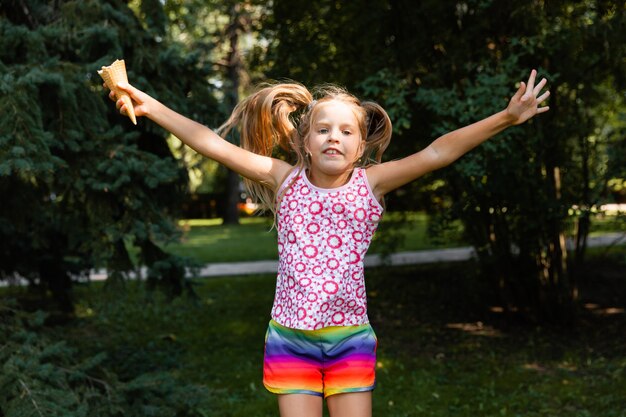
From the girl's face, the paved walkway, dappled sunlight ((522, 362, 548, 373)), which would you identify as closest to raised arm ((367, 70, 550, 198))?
the girl's face

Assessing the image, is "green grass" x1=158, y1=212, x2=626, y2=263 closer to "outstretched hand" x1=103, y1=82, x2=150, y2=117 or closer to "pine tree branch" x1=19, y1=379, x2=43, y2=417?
"pine tree branch" x1=19, y1=379, x2=43, y2=417

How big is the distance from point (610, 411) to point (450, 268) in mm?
6048

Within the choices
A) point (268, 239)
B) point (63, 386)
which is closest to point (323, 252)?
point (63, 386)

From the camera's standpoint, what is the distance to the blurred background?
452cm

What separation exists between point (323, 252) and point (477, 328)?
5.36m

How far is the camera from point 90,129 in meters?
4.62

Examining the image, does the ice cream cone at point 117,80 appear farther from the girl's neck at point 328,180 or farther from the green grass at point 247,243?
the green grass at point 247,243

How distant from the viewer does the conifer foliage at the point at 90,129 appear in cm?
403

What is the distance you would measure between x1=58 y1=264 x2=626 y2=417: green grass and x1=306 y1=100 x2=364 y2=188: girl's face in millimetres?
2787

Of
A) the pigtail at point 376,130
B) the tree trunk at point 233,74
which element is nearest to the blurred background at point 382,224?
the pigtail at point 376,130

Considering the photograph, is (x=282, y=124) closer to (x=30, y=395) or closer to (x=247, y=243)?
(x=30, y=395)

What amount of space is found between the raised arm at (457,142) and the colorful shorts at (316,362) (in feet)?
1.82

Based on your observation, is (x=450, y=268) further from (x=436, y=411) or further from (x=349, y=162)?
(x=349, y=162)

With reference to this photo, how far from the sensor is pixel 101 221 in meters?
4.73
